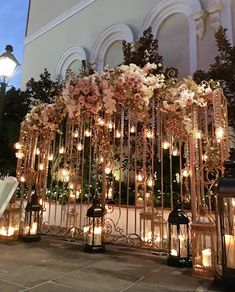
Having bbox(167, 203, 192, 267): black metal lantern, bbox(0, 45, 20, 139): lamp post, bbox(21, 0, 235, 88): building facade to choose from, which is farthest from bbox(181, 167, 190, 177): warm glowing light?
bbox(21, 0, 235, 88): building facade

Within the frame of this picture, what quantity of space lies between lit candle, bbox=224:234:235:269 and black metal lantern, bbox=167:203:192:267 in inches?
26.5

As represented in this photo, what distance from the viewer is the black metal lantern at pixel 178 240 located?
2.78m

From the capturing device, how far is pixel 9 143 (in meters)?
6.59

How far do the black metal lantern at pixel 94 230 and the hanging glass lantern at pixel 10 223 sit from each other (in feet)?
3.66

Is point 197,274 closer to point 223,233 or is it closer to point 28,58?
point 223,233

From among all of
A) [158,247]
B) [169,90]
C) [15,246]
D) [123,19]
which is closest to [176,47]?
[123,19]

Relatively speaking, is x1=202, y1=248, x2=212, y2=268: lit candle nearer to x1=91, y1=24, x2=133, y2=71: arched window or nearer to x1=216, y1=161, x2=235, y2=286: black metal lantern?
x1=216, y1=161, x2=235, y2=286: black metal lantern

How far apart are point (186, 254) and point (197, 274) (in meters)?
0.33

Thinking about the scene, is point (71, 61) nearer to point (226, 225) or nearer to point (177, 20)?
point (177, 20)

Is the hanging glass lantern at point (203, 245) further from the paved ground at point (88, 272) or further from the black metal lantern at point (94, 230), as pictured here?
the black metal lantern at point (94, 230)

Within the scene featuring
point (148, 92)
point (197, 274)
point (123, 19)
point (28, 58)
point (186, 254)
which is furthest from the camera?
point (28, 58)

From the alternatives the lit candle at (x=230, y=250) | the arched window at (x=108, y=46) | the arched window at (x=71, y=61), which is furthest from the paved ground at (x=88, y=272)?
the arched window at (x=71, y=61)

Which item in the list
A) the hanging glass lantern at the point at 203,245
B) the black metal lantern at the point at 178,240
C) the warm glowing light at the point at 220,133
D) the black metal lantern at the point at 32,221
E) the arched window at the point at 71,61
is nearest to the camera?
the hanging glass lantern at the point at 203,245

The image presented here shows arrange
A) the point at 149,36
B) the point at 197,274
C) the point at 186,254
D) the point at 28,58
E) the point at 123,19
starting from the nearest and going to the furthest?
1. the point at 197,274
2. the point at 186,254
3. the point at 149,36
4. the point at 123,19
5. the point at 28,58
